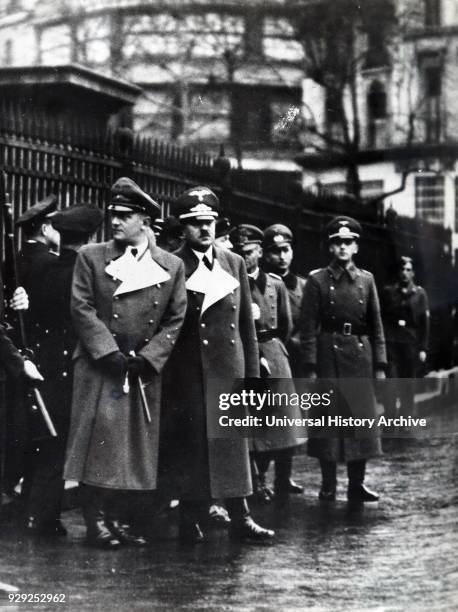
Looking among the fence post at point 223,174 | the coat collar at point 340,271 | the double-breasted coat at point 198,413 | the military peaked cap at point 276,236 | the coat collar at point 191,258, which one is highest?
the fence post at point 223,174

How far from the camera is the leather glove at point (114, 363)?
14.9 feet

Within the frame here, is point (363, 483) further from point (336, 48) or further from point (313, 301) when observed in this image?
point (336, 48)

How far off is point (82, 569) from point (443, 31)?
3124 millimetres

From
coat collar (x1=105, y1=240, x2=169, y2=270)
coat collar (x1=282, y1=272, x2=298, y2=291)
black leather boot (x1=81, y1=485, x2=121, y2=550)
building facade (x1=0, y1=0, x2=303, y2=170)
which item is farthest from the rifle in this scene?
coat collar (x1=282, y1=272, x2=298, y2=291)

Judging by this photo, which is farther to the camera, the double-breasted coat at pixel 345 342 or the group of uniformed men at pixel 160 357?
the double-breasted coat at pixel 345 342

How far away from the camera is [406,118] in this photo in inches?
196

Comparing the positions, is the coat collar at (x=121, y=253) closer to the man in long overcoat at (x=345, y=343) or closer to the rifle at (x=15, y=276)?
A: the rifle at (x=15, y=276)

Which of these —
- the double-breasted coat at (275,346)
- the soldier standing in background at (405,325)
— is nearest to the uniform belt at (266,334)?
the double-breasted coat at (275,346)

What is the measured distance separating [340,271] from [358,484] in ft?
3.71

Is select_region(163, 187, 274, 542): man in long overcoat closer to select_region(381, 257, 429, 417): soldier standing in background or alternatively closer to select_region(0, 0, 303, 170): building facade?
select_region(0, 0, 303, 170): building facade

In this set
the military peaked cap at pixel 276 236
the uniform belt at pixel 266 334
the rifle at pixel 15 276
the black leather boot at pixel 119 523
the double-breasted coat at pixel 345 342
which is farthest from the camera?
the uniform belt at pixel 266 334

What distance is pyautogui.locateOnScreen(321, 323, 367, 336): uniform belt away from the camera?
5246 millimetres

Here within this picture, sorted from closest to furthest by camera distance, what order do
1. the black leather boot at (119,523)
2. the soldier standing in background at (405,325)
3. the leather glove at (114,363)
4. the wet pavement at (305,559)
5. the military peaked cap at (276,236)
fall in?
the wet pavement at (305,559) → the leather glove at (114,363) → the black leather boot at (119,523) → the soldier standing in background at (405,325) → the military peaked cap at (276,236)

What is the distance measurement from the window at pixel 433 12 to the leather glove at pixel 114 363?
7.38 ft
